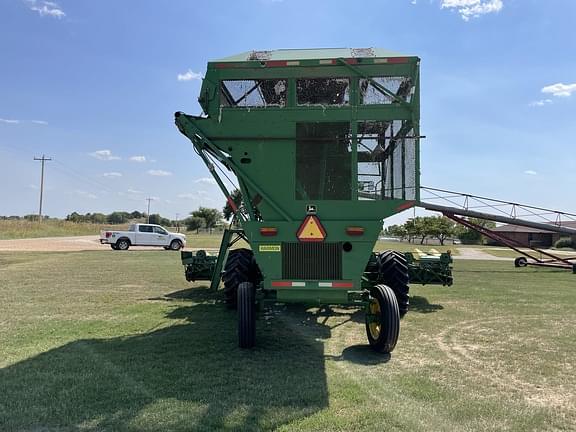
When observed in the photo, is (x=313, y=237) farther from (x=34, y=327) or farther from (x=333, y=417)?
(x=34, y=327)

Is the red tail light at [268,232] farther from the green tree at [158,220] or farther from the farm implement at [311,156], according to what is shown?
the green tree at [158,220]

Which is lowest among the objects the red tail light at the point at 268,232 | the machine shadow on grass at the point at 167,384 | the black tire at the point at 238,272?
the machine shadow on grass at the point at 167,384

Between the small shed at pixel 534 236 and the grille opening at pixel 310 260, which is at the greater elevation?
the small shed at pixel 534 236

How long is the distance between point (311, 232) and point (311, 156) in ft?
3.13

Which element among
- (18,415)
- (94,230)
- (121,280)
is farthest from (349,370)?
(94,230)

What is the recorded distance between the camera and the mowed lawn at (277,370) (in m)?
3.70

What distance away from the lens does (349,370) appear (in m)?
5.05

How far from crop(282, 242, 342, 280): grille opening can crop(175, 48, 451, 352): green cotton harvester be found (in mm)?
12

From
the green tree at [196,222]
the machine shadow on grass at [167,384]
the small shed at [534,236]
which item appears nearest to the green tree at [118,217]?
the green tree at [196,222]

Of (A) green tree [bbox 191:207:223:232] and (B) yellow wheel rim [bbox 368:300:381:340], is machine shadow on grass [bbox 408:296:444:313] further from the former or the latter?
(A) green tree [bbox 191:207:223:232]

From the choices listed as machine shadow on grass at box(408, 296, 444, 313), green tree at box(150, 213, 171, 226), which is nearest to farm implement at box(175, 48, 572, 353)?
machine shadow on grass at box(408, 296, 444, 313)

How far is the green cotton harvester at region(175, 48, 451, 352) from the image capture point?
5.55 meters

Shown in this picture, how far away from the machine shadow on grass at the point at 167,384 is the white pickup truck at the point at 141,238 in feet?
84.8

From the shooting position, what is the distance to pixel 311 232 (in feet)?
18.0
